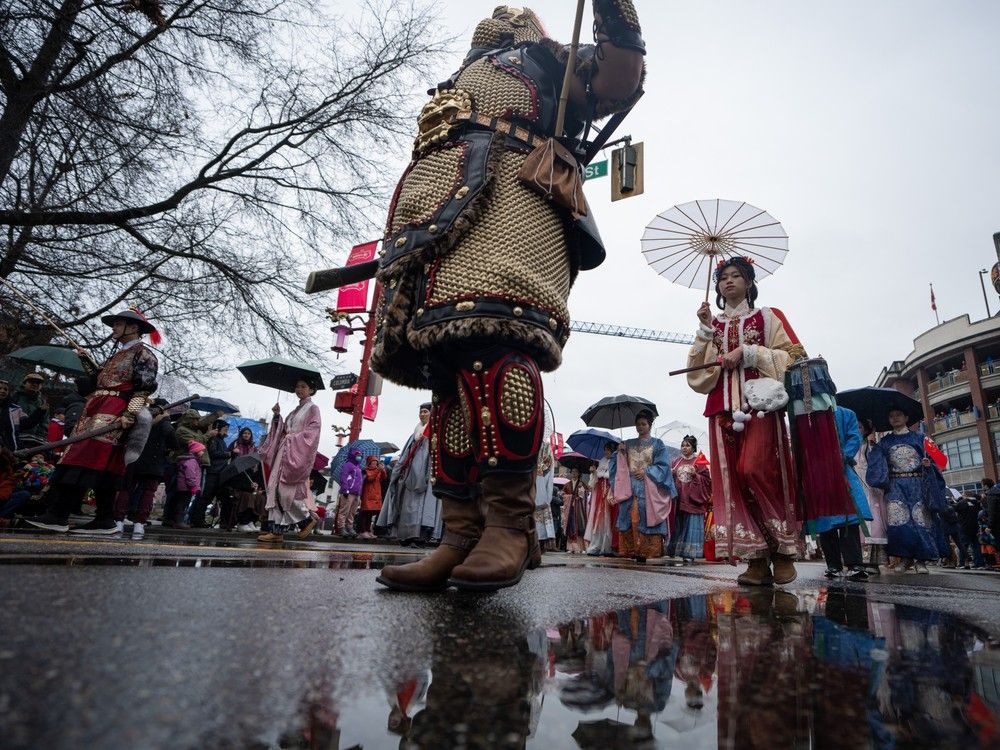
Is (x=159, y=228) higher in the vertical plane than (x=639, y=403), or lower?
higher

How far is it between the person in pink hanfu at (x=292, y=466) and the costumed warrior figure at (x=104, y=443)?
2260 millimetres

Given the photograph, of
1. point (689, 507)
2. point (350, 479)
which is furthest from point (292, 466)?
point (689, 507)

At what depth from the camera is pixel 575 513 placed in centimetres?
1330

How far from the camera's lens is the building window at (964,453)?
120 ft

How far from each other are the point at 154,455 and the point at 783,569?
6657 mm

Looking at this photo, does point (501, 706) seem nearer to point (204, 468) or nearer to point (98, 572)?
point (98, 572)

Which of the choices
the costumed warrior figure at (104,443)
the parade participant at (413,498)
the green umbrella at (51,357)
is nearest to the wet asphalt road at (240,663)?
the costumed warrior figure at (104,443)

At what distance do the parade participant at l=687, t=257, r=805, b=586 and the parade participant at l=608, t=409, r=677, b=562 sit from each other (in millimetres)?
5318

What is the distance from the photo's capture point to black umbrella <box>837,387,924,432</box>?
→ 739cm

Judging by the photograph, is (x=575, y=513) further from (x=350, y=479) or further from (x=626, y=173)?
(x=626, y=173)

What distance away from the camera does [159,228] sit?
9516 mm

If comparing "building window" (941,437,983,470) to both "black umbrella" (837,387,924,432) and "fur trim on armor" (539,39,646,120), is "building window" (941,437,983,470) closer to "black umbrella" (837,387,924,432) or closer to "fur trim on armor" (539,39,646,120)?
"black umbrella" (837,387,924,432)

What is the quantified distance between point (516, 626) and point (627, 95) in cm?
194

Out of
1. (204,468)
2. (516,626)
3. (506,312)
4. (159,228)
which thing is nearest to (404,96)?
(159,228)
